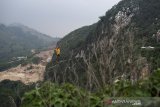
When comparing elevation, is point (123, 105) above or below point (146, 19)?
below

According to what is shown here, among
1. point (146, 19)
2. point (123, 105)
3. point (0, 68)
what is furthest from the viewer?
point (0, 68)

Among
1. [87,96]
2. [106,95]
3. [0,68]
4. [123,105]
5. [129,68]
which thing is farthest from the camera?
[0,68]

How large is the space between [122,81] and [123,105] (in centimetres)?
124

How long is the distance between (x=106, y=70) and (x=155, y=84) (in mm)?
765

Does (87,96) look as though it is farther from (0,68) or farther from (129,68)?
(0,68)

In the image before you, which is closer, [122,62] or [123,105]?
[123,105]

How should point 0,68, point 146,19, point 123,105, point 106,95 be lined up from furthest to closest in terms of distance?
point 0,68
point 146,19
point 106,95
point 123,105

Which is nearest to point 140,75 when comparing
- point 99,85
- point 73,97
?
point 99,85

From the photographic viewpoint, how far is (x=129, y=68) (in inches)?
238

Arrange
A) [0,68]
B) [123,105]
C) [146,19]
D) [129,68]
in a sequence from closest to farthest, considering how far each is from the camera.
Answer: [123,105] < [129,68] < [146,19] < [0,68]

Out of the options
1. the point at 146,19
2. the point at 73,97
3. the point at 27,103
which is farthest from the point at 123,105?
the point at 146,19

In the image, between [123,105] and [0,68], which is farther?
[0,68]

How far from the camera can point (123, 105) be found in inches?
186

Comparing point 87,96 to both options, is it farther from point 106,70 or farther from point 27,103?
point 27,103
